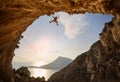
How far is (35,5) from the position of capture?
11.9 metres

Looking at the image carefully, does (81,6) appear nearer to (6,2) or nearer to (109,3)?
(109,3)

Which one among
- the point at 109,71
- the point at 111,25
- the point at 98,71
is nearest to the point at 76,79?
the point at 98,71

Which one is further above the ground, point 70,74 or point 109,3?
point 70,74

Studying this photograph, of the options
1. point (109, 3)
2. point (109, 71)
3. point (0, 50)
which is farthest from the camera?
point (109, 71)

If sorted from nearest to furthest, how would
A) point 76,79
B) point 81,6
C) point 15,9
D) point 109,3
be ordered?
point 109,3, point 81,6, point 15,9, point 76,79

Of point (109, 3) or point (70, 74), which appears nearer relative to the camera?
point (109, 3)

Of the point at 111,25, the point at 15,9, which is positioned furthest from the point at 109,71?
the point at 15,9

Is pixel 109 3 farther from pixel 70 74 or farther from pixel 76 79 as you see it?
pixel 70 74

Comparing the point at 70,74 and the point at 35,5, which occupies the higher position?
the point at 70,74

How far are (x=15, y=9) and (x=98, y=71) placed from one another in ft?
196

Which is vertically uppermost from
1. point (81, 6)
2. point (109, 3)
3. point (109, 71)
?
point (109, 71)

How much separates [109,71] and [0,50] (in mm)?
51106

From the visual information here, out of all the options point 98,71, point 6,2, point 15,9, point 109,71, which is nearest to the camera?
point 6,2

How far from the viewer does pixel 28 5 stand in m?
12.0
